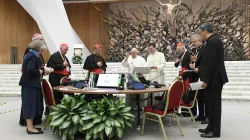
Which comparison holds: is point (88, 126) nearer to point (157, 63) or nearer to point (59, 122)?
point (59, 122)

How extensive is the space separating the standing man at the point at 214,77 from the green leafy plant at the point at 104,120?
3.74 feet

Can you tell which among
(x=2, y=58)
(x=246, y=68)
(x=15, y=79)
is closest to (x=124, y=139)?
(x=246, y=68)

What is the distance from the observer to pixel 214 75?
3863 mm

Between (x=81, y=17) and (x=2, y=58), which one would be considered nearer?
(x=2, y=58)

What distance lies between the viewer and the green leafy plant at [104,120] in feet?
11.6

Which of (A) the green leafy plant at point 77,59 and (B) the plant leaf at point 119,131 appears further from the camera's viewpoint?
(A) the green leafy plant at point 77,59

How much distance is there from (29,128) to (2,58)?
13692 millimetres

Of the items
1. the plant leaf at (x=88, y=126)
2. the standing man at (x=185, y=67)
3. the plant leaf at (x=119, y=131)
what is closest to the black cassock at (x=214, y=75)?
the standing man at (x=185, y=67)

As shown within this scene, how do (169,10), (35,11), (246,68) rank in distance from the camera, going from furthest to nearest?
(169,10) < (35,11) < (246,68)

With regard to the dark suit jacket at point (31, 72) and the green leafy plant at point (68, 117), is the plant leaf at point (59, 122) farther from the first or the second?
the dark suit jacket at point (31, 72)

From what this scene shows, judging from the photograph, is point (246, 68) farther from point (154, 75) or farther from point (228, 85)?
point (154, 75)

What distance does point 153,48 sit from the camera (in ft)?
19.5

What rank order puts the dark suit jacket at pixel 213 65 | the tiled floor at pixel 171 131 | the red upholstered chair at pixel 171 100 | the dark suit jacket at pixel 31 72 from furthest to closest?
the dark suit jacket at pixel 31 72
the tiled floor at pixel 171 131
the dark suit jacket at pixel 213 65
the red upholstered chair at pixel 171 100

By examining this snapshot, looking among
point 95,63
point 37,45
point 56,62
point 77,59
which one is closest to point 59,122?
point 37,45
